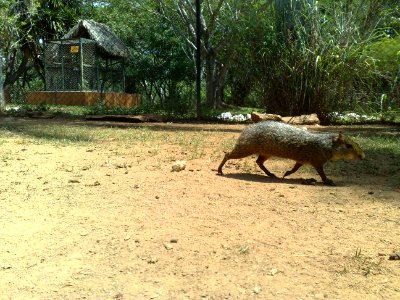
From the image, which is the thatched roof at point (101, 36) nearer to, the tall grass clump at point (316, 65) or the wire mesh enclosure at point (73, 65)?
the wire mesh enclosure at point (73, 65)

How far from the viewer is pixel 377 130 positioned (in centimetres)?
958

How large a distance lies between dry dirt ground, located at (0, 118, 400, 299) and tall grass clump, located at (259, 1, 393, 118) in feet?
16.9

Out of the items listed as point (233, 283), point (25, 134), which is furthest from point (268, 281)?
point (25, 134)

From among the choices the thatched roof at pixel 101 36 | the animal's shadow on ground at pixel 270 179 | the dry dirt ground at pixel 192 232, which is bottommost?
the dry dirt ground at pixel 192 232

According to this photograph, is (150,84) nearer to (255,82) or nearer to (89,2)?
(89,2)

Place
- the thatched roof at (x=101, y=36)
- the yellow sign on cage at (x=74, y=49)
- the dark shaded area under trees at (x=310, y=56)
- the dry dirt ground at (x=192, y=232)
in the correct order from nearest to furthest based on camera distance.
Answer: the dry dirt ground at (x=192, y=232) < the dark shaded area under trees at (x=310, y=56) < the yellow sign on cage at (x=74, y=49) < the thatched roof at (x=101, y=36)

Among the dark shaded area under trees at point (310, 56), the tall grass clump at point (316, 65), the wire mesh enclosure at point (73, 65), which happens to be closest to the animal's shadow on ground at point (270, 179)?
the dark shaded area under trees at point (310, 56)

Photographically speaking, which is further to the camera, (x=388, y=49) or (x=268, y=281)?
(x=388, y=49)

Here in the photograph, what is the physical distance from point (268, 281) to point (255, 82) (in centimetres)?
937

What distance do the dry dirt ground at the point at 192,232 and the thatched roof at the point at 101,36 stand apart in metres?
12.1

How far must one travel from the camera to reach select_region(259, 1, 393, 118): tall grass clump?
10391 mm

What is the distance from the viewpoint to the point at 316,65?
1024 cm

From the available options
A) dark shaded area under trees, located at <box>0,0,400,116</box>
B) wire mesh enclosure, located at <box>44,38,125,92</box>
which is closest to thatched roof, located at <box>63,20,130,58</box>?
wire mesh enclosure, located at <box>44,38,125,92</box>

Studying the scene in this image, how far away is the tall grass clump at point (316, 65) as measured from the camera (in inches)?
409
